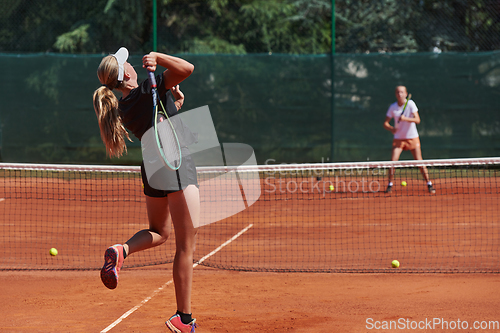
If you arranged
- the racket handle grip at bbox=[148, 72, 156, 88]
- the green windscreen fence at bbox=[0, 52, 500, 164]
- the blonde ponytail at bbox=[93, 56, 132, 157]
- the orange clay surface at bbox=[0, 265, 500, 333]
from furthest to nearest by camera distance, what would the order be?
the green windscreen fence at bbox=[0, 52, 500, 164], the orange clay surface at bbox=[0, 265, 500, 333], the blonde ponytail at bbox=[93, 56, 132, 157], the racket handle grip at bbox=[148, 72, 156, 88]

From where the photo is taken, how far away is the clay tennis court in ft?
12.8

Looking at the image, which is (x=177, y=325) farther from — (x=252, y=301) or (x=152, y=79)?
(x=152, y=79)

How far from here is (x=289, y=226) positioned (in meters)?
7.23

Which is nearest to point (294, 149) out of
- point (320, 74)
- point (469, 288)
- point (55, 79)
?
point (320, 74)

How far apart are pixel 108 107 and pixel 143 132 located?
24cm

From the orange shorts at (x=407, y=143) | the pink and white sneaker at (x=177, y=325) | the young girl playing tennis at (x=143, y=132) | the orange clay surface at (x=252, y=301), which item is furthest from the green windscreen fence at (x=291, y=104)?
the pink and white sneaker at (x=177, y=325)

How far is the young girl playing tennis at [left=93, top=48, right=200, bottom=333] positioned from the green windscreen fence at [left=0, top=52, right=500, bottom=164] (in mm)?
8055

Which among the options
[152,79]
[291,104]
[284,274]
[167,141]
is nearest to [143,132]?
[167,141]

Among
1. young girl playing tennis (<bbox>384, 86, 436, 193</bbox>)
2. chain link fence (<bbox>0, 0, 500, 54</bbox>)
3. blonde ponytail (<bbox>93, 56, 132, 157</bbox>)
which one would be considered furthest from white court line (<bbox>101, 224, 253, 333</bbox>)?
chain link fence (<bbox>0, 0, 500, 54</bbox>)

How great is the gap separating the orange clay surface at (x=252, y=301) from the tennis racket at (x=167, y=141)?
125 cm

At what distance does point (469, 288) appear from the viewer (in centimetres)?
458

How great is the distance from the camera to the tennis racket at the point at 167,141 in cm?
309

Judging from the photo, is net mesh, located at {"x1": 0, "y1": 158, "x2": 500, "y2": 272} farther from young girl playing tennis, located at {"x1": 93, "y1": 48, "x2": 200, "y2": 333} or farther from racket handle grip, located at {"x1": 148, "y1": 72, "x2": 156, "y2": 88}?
racket handle grip, located at {"x1": 148, "y1": 72, "x2": 156, "y2": 88}

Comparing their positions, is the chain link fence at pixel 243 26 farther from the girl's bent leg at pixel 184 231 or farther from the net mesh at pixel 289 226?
the girl's bent leg at pixel 184 231
